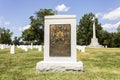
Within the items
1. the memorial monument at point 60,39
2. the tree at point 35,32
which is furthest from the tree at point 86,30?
the memorial monument at point 60,39

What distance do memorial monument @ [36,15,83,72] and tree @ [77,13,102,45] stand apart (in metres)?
62.0

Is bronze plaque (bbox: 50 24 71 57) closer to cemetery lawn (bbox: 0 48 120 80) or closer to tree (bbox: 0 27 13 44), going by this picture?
cemetery lawn (bbox: 0 48 120 80)

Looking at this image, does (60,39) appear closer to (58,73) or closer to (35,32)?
(58,73)

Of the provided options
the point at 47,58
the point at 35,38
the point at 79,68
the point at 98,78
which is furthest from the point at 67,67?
the point at 35,38

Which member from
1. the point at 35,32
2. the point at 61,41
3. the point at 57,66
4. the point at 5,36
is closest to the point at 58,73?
the point at 57,66

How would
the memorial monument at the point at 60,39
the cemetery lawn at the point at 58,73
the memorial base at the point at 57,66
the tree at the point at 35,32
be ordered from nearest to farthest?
the cemetery lawn at the point at 58,73 → the memorial base at the point at 57,66 → the memorial monument at the point at 60,39 → the tree at the point at 35,32

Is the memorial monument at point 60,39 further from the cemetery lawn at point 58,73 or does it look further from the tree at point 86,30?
the tree at point 86,30

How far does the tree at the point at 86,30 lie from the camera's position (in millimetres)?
72250

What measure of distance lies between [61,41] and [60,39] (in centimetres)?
10

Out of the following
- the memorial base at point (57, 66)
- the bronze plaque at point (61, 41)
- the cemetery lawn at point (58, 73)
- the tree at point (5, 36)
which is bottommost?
the cemetery lawn at point (58, 73)

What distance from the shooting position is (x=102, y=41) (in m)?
70.6

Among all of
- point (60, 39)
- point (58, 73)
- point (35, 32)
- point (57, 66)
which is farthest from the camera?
point (35, 32)

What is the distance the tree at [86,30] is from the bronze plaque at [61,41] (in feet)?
204

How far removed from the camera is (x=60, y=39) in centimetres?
884
